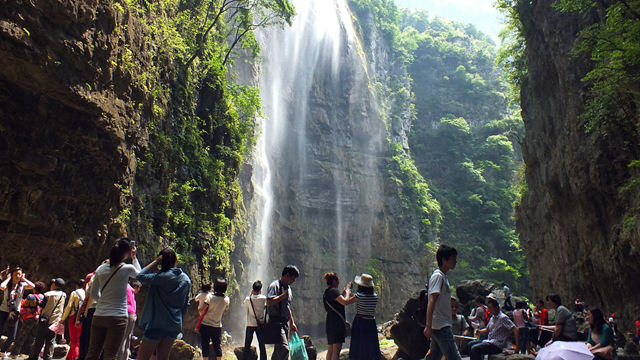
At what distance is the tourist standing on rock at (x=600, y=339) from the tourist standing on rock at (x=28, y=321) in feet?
30.1

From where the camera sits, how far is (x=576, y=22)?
1678 cm

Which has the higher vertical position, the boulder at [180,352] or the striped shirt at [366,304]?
the striped shirt at [366,304]

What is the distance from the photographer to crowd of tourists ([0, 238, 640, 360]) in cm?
488

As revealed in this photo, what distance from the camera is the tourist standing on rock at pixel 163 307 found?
16.0ft

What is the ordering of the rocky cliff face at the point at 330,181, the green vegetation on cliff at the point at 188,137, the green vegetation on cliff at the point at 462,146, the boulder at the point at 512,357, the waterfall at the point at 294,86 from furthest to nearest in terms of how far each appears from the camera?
the green vegetation on cliff at the point at 462,146 < the rocky cliff face at the point at 330,181 < the waterfall at the point at 294,86 < the green vegetation on cliff at the point at 188,137 < the boulder at the point at 512,357

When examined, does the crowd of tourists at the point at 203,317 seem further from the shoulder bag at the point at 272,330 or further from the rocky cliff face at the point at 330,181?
the rocky cliff face at the point at 330,181

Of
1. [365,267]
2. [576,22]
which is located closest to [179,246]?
[576,22]

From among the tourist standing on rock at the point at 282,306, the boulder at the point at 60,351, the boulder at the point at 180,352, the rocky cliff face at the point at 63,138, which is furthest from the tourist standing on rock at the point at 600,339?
the rocky cliff face at the point at 63,138

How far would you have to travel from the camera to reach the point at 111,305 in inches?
189

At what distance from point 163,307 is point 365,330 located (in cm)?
273

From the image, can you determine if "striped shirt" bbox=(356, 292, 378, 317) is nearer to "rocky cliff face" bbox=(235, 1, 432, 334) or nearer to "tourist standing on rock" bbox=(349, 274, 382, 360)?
"tourist standing on rock" bbox=(349, 274, 382, 360)

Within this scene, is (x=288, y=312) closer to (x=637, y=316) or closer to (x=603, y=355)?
(x=603, y=355)

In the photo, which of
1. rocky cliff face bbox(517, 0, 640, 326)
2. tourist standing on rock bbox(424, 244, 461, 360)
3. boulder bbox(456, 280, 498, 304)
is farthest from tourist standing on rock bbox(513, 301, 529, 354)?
boulder bbox(456, 280, 498, 304)

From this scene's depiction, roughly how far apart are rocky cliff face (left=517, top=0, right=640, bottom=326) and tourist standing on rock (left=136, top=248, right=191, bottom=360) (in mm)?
12290
